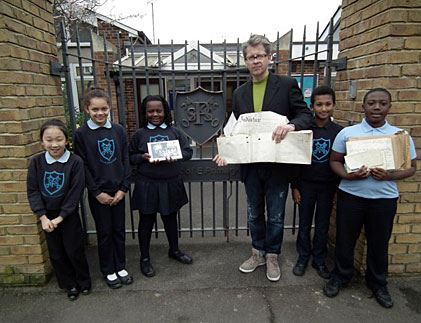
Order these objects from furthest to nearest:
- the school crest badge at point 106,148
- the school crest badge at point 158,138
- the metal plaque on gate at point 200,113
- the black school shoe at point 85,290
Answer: the metal plaque on gate at point 200,113 → the school crest badge at point 158,138 → the black school shoe at point 85,290 → the school crest badge at point 106,148

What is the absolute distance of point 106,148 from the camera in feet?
7.77

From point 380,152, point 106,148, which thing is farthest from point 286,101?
point 106,148

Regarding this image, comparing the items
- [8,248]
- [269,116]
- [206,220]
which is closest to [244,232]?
[206,220]

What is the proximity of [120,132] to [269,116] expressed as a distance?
125 cm

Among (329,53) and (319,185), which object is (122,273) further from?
(329,53)

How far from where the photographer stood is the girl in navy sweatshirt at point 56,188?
214cm

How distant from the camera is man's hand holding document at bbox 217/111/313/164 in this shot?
2.21 meters

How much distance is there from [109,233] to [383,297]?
2283 millimetres

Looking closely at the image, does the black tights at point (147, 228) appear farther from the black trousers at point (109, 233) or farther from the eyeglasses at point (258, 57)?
the eyeglasses at point (258, 57)

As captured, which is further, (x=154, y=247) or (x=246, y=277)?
(x=154, y=247)

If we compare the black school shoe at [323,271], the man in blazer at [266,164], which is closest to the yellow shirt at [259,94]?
the man in blazer at [266,164]

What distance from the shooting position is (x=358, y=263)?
104 inches

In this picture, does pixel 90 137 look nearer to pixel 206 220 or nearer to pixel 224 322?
pixel 224 322

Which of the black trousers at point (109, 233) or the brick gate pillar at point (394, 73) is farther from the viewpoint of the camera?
the black trousers at point (109, 233)
